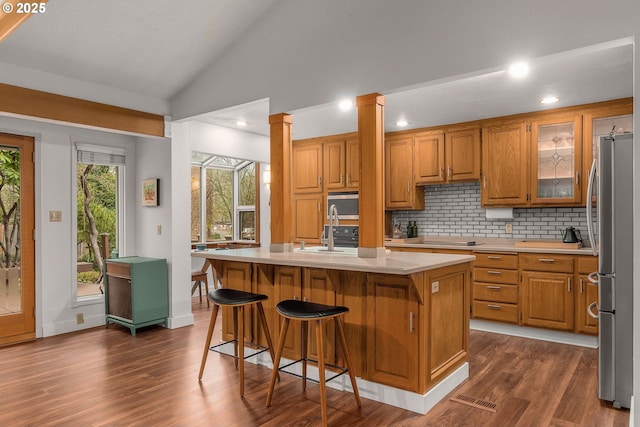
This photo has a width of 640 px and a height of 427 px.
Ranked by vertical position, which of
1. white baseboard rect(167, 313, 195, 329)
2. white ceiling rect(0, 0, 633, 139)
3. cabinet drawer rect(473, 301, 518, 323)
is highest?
white ceiling rect(0, 0, 633, 139)

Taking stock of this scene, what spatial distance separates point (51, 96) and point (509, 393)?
4.63 m

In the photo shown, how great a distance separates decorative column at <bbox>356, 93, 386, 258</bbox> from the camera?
10.5 ft

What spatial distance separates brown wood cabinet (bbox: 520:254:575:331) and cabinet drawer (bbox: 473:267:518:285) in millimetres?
93

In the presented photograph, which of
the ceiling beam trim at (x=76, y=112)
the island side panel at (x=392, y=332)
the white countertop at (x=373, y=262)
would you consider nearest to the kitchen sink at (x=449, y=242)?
the white countertop at (x=373, y=262)

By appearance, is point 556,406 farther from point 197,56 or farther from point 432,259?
point 197,56

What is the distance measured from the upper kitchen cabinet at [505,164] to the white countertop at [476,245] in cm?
55

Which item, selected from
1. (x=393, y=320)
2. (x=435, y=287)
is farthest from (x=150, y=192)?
(x=435, y=287)

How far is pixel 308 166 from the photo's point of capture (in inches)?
257

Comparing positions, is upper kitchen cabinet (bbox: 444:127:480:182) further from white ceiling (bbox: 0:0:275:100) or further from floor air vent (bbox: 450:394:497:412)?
floor air vent (bbox: 450:394:497:412)

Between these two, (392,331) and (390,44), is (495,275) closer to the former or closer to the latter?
(392,331)

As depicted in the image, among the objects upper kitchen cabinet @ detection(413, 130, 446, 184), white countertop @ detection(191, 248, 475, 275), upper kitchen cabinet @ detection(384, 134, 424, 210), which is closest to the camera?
white countertop @ detection(191, 248, 475, 275)

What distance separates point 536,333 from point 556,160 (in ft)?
6.18

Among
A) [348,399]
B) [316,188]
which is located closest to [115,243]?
[316,188]

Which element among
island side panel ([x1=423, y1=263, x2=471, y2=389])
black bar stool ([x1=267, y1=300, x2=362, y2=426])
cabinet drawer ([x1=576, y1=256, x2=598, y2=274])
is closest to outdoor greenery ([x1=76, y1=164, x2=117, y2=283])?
black bar stool ([x1=267, y1=300, x2=362, y2=426])
